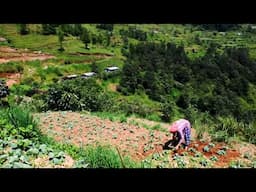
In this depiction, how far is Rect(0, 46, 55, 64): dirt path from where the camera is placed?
114 feet

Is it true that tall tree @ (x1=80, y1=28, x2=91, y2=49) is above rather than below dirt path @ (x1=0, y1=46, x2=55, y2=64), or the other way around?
above

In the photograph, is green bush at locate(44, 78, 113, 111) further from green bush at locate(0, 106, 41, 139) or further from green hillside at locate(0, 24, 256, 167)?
green hillside at locate(0, 24, 256, 167)

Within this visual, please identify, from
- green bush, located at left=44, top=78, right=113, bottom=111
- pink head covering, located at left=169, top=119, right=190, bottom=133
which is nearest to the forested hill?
green bush, located at left=44, top=78, right=113, bottom=111

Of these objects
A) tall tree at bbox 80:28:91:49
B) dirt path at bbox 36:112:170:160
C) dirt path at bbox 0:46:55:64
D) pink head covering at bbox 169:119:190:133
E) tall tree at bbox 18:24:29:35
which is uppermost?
pink head covering at bbox 169:119:190:133

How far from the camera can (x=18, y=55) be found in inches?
1417

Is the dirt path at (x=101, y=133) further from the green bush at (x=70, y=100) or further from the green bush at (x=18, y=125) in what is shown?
the green bush at (x=70, y=100)

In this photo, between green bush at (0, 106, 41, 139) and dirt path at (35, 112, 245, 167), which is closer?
green bush at (0, 106, 41, 139)

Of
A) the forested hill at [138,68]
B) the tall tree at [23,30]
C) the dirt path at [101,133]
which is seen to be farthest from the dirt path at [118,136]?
the tall tree at [23,30]

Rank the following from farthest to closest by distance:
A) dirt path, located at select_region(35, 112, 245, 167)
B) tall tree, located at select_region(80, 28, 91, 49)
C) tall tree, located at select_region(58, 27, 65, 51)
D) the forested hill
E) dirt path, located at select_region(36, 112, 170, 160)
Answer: tall tree, located at select_region(80, 28, 91, 49)
tall tree, located at select_region(58, 27, 65, 51)
the forested hill
dirt path, located at select_region(36, 112, 170, 160)
dirt path, located at select_region(35, 112, 245, 167)

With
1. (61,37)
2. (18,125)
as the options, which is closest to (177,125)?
(18,125)

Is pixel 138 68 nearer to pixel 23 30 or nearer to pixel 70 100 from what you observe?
pixel 23 30

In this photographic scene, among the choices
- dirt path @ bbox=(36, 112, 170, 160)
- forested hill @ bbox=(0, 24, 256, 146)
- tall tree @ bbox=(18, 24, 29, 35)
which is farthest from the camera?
tall tree @ bbox=(18, 24, 29, 35)

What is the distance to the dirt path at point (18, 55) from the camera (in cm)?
3484

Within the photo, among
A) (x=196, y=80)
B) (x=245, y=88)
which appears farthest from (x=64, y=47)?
(x=245, y=88)
